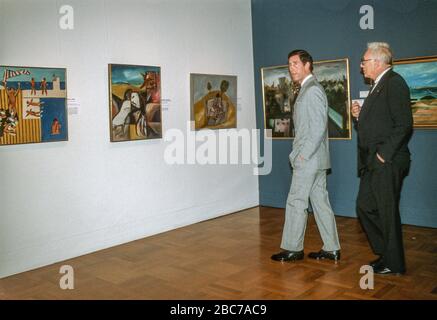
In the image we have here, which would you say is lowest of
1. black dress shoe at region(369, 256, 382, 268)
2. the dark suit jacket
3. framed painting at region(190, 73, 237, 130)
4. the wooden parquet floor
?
the wooden parquet floor

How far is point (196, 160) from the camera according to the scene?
21.7 feet

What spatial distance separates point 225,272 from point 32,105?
2.48m

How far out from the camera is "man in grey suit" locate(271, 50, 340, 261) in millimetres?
4430

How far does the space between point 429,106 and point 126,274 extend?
13.7 feet

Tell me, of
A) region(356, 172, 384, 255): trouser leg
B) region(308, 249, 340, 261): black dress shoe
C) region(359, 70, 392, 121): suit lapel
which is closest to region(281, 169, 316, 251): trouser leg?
region(308, 249, 340, 261): black dress shoe

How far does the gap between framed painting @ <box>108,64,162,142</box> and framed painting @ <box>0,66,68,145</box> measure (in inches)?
25.2

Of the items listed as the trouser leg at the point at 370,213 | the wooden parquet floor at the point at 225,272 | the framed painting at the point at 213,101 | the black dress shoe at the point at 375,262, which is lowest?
the wooden parquet floor at the point at 225,272

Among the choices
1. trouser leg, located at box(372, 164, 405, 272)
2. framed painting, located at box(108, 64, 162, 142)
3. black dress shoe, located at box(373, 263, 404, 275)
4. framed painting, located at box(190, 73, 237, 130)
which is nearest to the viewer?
trouser leg, located at box(372, 164, 405, 272)

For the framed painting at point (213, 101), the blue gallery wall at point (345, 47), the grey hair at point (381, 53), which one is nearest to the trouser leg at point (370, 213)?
the grey hair at point (381, 53)

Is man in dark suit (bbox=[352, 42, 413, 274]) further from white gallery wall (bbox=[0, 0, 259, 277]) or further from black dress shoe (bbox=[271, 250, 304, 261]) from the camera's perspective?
white gallery wall (bbox=[0, 0, 259, 277])

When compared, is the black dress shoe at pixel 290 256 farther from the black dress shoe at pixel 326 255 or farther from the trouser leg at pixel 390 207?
the trouser leg at pixel 390 207

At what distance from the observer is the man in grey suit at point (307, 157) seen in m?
4.43

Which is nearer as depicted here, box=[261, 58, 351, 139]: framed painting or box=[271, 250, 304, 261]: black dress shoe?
box=[271, 250, 304, 261]: black dress shoe

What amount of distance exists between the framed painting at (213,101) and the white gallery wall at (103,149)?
0.12 m
